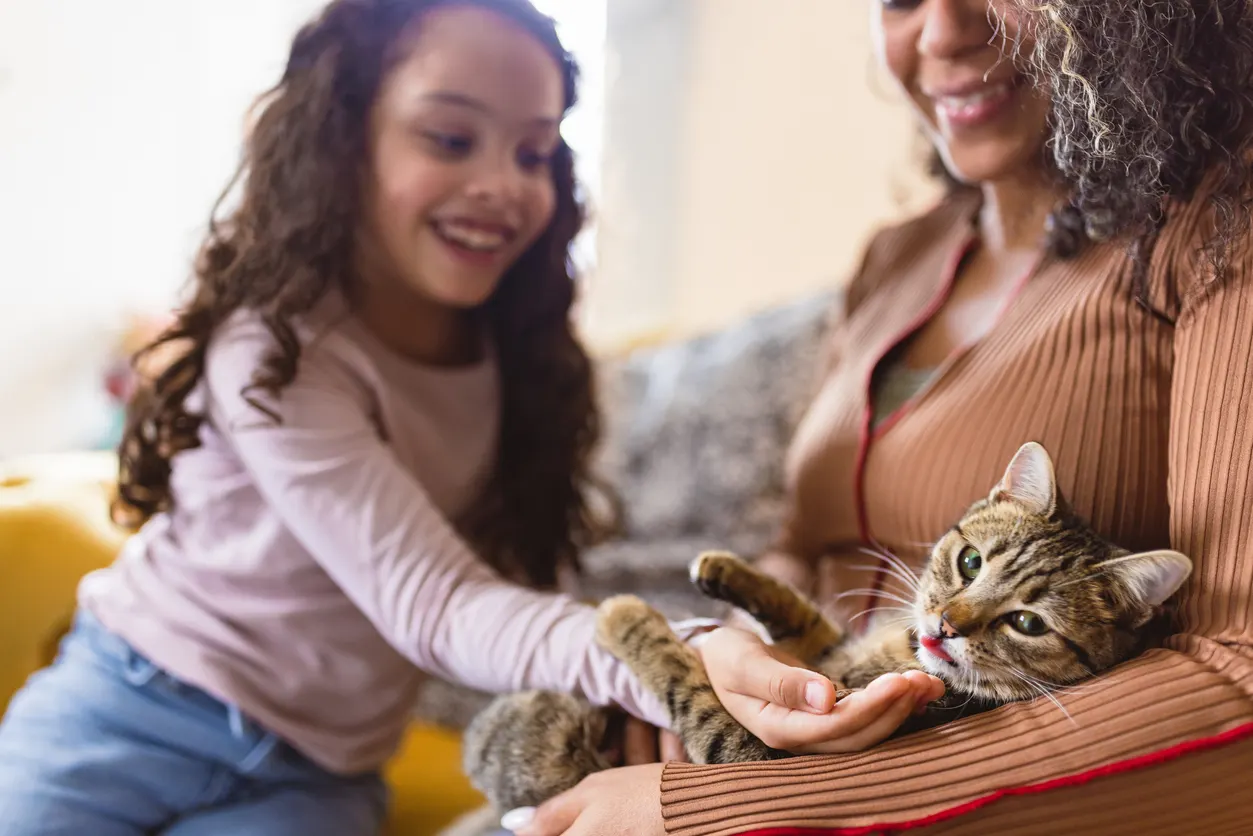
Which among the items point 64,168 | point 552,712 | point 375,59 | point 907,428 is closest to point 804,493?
point 907,428

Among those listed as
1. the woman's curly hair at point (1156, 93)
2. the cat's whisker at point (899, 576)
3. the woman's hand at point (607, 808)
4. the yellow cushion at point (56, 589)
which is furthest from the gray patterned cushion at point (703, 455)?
the woman's curly hair at point (1156, 93)

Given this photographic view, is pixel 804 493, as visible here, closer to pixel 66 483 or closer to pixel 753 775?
pixel 753 775

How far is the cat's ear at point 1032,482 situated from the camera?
828 mm

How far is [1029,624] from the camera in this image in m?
0.79

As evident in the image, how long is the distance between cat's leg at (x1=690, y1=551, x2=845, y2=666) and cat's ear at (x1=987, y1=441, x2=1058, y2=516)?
0.74 feet

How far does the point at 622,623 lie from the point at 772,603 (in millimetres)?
165

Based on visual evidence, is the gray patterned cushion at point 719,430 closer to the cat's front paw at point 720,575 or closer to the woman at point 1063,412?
the woman at point 1063,412

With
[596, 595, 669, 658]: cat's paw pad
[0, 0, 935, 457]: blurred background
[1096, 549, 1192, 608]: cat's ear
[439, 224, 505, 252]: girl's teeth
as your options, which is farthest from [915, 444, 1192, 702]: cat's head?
Answer: [0, 0, 935, 457]: blurred background

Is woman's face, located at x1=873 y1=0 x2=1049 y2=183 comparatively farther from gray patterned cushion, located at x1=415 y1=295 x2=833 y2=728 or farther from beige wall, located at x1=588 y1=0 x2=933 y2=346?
beige wall, located at x1=588 y1=0 x2=933 y2=346

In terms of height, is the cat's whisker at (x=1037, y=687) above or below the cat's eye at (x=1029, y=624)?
below

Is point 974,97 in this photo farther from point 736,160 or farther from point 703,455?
point 736,160

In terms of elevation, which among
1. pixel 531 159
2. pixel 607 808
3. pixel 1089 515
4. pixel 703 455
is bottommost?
pixel 703 455

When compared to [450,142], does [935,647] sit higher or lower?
lower

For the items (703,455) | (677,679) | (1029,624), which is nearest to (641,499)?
(703,455)
